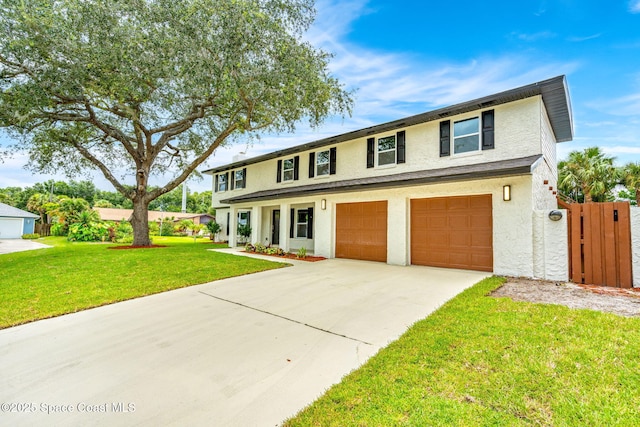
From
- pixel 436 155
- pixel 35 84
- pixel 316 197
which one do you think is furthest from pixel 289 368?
pixel 35 84

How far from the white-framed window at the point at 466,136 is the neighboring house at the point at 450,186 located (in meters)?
0.03

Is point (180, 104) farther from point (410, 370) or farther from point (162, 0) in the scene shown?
point (410, 370)

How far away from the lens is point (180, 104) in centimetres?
1405

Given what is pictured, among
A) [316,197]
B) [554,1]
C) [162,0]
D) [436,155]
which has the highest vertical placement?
[162,0]

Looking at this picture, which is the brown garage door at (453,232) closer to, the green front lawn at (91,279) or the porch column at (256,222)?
the green front lawn at (91,279)

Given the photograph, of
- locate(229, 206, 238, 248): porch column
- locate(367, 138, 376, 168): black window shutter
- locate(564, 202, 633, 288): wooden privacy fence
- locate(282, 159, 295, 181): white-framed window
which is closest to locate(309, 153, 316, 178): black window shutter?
locate(282, 159, 295, 181): white-framed window

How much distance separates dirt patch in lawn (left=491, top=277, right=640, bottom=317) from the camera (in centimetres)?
489

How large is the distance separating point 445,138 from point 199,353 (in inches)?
396

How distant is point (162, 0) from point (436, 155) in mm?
11024

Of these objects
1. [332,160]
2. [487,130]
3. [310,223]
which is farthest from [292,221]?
[487,130]

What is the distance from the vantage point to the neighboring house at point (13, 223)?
30.3 m

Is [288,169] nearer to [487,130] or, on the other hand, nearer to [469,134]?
[469,134]

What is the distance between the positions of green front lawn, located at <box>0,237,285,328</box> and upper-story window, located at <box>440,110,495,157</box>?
24.9ft

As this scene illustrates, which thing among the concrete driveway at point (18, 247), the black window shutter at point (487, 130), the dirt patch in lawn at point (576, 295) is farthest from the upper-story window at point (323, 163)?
the concrete driveway at point (18, 247)
